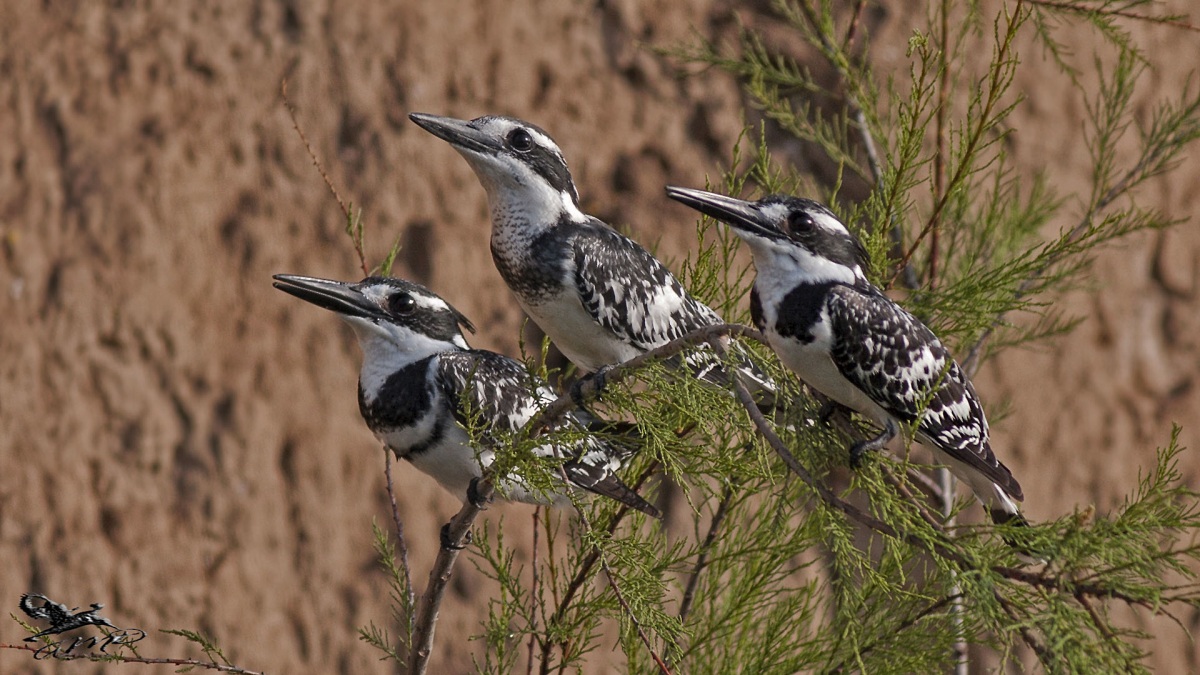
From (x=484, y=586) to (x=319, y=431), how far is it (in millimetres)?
570

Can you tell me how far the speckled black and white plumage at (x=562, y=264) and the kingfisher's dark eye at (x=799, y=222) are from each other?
0.27 m

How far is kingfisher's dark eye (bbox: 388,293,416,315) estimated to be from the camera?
200 centimetres

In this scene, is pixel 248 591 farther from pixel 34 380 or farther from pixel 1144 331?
pixel 1144 331

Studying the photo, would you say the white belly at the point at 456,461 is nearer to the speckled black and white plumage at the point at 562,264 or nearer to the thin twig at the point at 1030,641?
the speckled black and white plumage at the point at 562,264

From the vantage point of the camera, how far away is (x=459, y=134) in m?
2.00

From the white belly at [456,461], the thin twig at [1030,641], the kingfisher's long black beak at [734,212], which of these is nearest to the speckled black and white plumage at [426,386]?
the white belly at [456,461]

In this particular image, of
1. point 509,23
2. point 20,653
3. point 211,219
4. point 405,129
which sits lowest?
point 20,653

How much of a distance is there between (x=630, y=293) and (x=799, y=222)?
34 centimetres

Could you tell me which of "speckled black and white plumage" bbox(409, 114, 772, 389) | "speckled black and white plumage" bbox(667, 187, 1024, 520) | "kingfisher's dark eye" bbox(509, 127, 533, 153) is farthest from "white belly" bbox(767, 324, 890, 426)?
"kingfisher's dark eye" bbox(509, 127, 533, 153)

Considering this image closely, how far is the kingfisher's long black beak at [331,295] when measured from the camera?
185 cm

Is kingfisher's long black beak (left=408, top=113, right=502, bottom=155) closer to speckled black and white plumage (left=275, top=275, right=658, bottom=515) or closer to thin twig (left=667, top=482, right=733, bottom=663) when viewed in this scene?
speckled black and white plumage (left=275, top=275, right=658, bottom=515)

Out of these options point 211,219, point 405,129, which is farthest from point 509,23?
point 211,219

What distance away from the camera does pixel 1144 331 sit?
3.62 meters

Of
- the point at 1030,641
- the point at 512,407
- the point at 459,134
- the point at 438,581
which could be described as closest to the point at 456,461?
the point at 512,407
